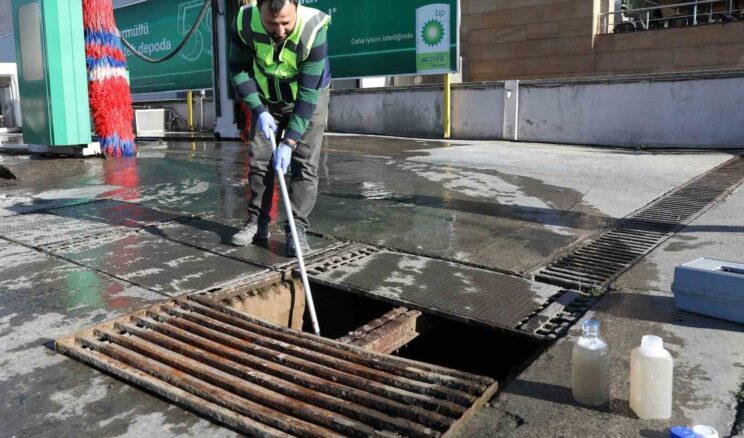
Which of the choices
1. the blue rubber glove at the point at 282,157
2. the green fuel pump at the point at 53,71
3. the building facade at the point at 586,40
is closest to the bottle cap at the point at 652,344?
the blue rubber glove at the point at 282,157

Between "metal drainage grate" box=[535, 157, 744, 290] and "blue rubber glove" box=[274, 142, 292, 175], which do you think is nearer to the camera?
"metal drainage grate" box=[535, 157, 744, 290]

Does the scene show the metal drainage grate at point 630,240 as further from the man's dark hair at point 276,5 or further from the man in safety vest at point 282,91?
the man's dark hair at point 276,5

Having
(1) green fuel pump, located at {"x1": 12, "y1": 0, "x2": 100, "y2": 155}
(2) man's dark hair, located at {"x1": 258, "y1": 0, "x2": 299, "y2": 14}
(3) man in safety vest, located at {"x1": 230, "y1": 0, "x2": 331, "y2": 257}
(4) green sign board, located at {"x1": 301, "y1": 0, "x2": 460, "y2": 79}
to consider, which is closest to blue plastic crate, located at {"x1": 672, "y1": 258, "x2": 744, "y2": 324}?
(3) man in safety vest, located at {"x1": 230, "y1": 0, "x2": 331, "y2": 257}

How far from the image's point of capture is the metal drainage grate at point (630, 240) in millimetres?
3270

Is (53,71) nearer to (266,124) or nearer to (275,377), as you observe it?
(266,124)

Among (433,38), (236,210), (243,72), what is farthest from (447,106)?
(243,72)

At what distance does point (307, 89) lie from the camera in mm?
3527

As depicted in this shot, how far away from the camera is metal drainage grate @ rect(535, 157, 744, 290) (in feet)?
10.7

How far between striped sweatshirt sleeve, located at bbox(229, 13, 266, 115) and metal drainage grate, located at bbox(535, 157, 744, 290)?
188 centimetres

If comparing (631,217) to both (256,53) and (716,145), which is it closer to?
(256,53)

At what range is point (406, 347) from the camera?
10.4 feet

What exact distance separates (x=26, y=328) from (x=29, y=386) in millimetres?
563

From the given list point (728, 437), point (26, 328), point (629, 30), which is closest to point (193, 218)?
point (26, 328)

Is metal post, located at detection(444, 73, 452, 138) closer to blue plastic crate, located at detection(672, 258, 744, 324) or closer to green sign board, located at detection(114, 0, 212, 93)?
green sign board, located at detection(114, 0, 212, 93)
